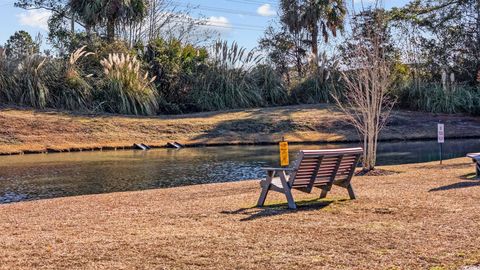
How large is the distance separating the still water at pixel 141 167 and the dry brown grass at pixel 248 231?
9.75 feet

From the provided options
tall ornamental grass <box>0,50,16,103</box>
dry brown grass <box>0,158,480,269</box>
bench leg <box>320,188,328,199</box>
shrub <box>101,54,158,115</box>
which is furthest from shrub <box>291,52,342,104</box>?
bench leg <box>320,188,328,199</box>

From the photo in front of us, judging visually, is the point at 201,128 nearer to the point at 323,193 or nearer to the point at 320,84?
the point at 320,84

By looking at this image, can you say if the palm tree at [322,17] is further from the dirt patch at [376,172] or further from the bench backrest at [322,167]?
the bench backrest at [322,167]

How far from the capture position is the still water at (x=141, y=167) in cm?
1338

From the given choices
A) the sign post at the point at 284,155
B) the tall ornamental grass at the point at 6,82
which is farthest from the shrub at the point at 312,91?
the sign post at the point at 284,155

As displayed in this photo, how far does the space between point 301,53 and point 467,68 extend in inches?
389

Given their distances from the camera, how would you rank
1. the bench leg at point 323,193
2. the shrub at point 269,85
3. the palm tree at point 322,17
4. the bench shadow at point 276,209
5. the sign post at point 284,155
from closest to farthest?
the bench shadow at point 276,209 → the bench leg at point 323,193 → the sign post at point 284,155 → the shrub at point 269,85 → the palm tree at point 322,17

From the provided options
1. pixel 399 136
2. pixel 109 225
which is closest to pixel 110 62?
pixel 399 136

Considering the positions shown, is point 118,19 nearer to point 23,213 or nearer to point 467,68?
point 467,68

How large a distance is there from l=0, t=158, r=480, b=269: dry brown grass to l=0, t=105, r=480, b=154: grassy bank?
12786 millimetres

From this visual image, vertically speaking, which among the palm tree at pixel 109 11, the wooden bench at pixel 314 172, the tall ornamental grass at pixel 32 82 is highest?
the palm tree at pixel 109 11

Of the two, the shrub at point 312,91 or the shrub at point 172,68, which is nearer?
the shrub at point 172,68

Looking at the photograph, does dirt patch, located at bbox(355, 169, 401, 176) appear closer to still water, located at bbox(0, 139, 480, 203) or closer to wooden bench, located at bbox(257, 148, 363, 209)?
still water, located at bbox(0, 139, 480, 203)

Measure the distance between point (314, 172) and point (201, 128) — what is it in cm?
1786
